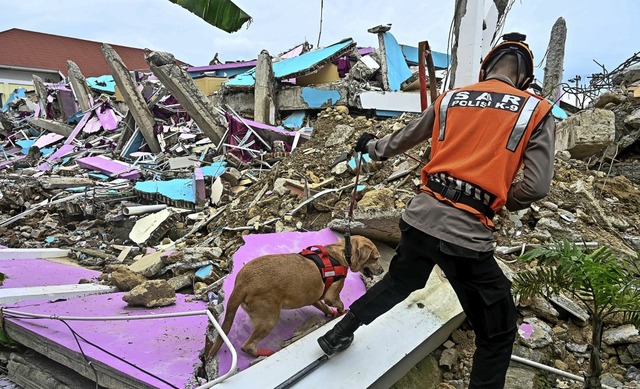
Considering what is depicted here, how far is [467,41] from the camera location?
4938 millimetres

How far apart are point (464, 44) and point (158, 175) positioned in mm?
6806

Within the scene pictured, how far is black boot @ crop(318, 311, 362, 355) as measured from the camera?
2.47m

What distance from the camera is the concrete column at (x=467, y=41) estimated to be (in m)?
4.86

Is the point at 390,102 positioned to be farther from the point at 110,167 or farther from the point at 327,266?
the point at 327,266

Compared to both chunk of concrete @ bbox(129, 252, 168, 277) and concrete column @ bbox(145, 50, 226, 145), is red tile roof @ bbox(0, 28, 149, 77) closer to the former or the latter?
concrete column @ bbox(145, 50, 226, 145)

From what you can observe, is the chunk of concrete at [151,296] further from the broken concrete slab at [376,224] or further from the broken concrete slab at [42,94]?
the broken concrete slab at [42,94]

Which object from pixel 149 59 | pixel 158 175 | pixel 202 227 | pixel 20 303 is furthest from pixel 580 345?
pixel 149 59

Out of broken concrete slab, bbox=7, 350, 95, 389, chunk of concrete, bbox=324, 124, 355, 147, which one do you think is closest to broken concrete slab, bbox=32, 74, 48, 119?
chunk of concrete, bbox=324, 124, 355, 147

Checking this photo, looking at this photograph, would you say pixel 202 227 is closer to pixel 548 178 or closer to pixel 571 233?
pixel 571 233

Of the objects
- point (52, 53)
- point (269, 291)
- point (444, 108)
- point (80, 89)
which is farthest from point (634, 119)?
point (52, 53)

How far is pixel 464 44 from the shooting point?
4.96 meters

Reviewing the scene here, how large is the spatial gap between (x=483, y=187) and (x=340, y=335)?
1.11 m

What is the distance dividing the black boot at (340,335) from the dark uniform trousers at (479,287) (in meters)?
0.35

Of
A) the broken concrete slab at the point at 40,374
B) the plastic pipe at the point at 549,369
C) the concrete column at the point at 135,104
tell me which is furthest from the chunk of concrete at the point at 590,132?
the concrete column at the point at 135,104
